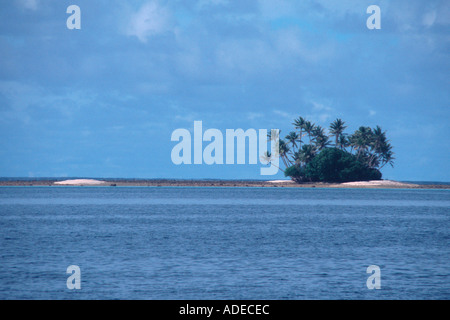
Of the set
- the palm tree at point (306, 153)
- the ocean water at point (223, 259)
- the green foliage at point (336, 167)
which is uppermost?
the palm tree at point (306, 153)

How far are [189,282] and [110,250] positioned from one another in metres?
13.9

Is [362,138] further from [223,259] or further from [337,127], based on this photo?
[223,259]

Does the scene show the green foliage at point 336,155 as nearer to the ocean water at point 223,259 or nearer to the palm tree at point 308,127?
the palm tree at point 308,127

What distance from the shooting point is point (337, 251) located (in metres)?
42.1

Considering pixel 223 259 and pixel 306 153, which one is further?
pixel 306 153

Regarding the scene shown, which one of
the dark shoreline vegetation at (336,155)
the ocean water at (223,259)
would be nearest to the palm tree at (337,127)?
the dark shoreline vegetation at (336,155)

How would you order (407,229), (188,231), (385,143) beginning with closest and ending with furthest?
(188,231)
(407,229)
(385,143)

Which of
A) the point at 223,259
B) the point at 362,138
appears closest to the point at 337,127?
the point at 362,138

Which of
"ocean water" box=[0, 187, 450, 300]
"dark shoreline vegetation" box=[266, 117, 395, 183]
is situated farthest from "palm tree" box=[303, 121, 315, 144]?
"ocean water" box=[0, 187, 450, 300]

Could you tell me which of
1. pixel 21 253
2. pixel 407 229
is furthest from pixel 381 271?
pixel 407 229

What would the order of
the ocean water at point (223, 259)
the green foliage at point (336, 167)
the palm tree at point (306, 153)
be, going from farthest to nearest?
the palm tree at point (306, 153) < the green foliage at point (336, 167) < the ocean water at point (223, 259)

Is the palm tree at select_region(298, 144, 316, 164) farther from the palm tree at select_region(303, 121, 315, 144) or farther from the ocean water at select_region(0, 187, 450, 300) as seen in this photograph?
the ocean water at select_region(0, 187, 450, 300)

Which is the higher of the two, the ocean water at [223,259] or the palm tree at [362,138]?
the palm tree at [362,138]
